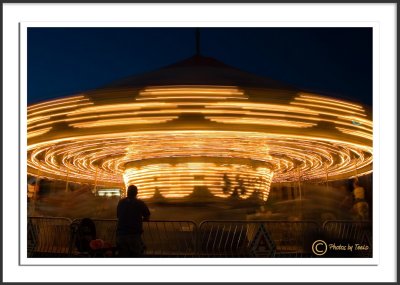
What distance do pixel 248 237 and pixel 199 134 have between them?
1633 mm

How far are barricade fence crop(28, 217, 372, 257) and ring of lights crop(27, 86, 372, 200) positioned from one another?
2.05 feet

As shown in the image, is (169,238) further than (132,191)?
Yes

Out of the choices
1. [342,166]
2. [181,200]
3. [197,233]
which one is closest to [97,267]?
[197,233]

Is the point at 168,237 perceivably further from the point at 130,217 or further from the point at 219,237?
the point at 130,217

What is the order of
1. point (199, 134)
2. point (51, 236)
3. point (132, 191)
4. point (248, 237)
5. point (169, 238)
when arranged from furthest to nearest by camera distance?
point (51, 236)
point (169, 238)
point (248, 237)
point (199, 134)
point (132, 191)

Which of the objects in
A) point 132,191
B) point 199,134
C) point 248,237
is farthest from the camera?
point 248,237

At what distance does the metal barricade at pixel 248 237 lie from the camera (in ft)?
38.0

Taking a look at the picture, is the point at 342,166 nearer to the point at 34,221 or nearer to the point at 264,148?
the point at 264,148

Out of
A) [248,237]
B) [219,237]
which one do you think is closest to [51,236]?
[219,237]

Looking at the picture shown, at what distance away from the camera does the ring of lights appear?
10352mm

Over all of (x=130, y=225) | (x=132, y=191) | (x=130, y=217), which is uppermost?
(x=132, y=191)
